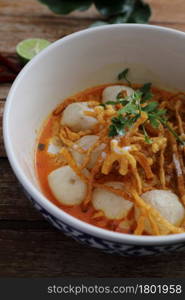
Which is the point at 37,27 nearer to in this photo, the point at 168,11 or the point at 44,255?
the point at 168,11

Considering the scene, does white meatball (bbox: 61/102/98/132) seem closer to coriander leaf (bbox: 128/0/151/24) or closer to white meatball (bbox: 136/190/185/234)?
white meatball (bbox: 136/190/185/234)

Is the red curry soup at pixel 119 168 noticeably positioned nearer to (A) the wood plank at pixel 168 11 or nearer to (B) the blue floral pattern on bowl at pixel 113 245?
(B) the blue floral pattern on bowl at pixel 113 245

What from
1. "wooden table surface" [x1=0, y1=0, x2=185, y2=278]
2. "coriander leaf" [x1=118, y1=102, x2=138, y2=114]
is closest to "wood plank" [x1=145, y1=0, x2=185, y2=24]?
"coriander leaf" [x1=118, y1=102, x2=138, y2=114]

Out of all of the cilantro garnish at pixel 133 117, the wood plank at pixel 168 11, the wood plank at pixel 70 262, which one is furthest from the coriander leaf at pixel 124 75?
the wood plank at pixel 70 262

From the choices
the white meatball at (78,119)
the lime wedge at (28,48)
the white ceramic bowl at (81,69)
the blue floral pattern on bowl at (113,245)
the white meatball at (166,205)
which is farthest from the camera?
the lime wedge at (28,48)

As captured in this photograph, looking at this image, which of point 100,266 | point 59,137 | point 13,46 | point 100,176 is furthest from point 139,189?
point 13,46

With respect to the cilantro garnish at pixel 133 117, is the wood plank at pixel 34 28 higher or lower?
lower
